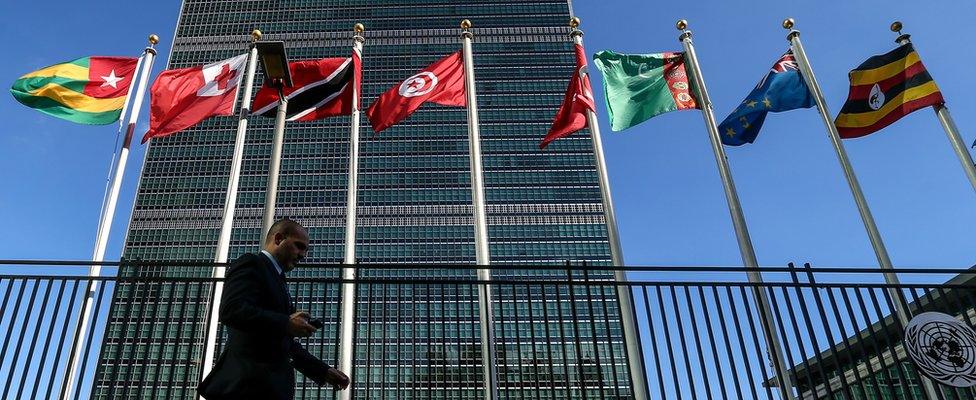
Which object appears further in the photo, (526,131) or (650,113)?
(526,131)

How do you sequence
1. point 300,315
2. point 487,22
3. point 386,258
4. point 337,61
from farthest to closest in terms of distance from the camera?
point 487,22, point 386,258, point 337,61, point 300,315

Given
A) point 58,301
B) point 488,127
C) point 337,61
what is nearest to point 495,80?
point 488,127

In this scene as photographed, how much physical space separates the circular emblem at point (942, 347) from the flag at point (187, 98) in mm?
11816

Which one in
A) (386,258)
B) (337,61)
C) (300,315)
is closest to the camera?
(300,315)

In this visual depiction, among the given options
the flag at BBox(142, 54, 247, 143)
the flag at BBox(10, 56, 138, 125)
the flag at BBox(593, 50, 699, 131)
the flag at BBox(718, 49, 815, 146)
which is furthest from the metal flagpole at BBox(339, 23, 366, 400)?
the flag at BBox(718, 49, 815, 146)

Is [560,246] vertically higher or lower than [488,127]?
lower

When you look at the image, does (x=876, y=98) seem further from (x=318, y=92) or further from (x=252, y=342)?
(x=252, y=342)

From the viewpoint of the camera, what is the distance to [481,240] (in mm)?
10859

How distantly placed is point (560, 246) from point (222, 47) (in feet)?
201

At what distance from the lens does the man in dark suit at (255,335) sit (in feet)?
12.6

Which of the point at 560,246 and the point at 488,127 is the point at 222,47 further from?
the point at 560,246

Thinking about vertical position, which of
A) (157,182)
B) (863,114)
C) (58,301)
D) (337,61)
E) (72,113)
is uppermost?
(157,182)

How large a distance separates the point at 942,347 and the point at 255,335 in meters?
6.82

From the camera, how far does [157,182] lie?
9994 centimetres
